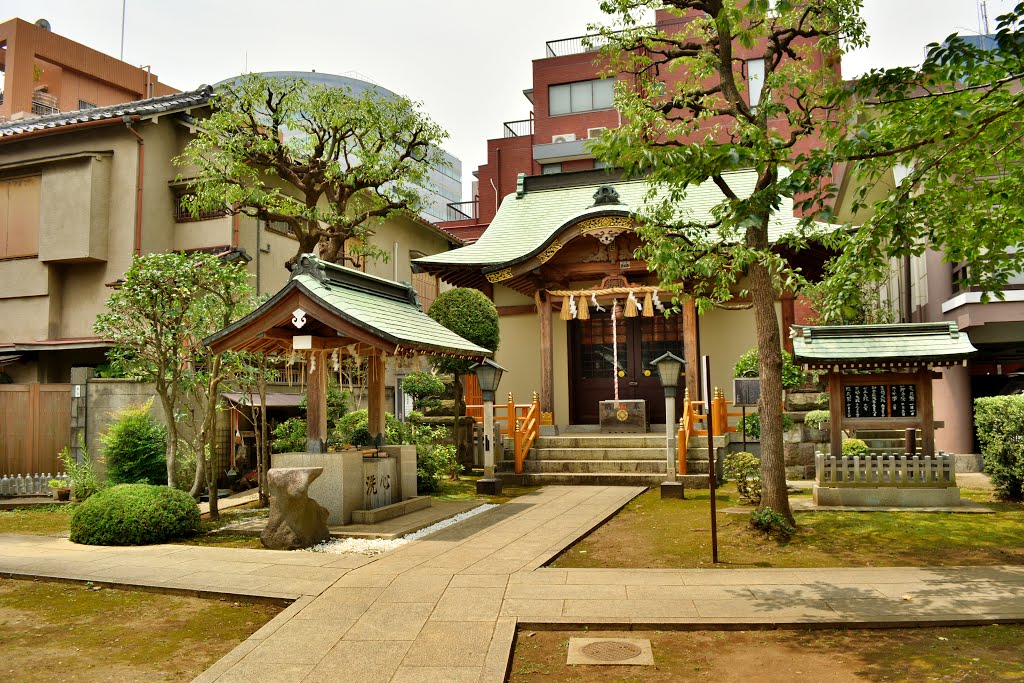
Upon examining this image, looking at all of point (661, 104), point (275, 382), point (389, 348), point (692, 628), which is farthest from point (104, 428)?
point (692, 628)

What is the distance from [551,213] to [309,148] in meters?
7.12

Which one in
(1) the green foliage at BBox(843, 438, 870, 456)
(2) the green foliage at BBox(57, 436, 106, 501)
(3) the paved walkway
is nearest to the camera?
(3) the paved walkway

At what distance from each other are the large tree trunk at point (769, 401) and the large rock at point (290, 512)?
599 centimetres

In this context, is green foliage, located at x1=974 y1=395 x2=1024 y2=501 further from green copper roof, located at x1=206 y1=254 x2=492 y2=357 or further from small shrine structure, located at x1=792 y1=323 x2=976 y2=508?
green copper roof, located at x1=206 y1=254 x2=492 y2=357

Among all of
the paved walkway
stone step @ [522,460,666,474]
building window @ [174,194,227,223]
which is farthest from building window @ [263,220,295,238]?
the paved walkway

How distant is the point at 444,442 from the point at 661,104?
10168 millimetres

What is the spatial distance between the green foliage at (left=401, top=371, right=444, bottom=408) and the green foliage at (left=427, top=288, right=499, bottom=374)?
2.55 meters

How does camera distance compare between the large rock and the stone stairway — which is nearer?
the large rock

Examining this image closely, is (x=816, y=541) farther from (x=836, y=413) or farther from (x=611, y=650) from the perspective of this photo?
(x=611, y=650)

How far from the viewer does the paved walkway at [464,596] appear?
5.80m

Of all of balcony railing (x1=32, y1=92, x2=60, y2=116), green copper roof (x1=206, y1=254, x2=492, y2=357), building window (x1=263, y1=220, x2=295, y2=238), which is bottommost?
green copper roof (x1=206, y1=254, x2=492, y2=357)

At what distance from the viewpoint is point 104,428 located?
53.1ft

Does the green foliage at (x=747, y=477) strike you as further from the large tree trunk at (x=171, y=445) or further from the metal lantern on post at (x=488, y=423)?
the large tree trunk at (x=171, y=445)

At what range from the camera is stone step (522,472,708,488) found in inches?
577
